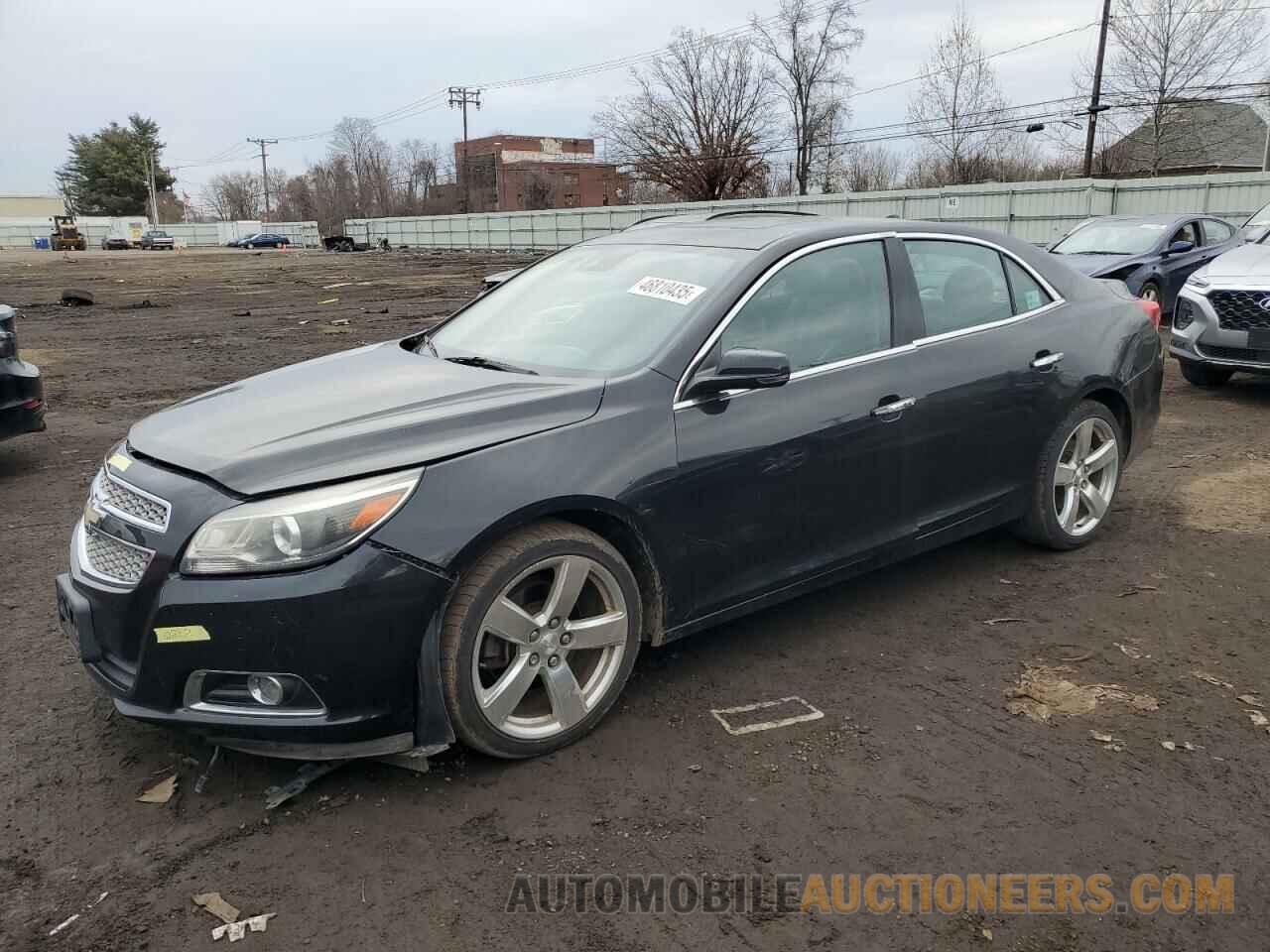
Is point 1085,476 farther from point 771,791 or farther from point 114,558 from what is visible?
point 114,558

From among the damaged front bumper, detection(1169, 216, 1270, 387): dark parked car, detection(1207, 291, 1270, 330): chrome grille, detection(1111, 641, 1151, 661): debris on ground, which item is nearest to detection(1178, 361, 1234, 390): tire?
detection(1169, 216, 1270, 387): dark parked car

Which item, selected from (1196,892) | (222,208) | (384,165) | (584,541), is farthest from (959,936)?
(222,208)

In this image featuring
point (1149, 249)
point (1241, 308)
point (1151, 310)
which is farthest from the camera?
point (1149, 249)

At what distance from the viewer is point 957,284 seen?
14.6 ft

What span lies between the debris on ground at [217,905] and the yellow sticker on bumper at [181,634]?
0.67 meters

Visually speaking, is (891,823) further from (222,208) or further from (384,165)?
(222,208)

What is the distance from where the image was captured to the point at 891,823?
2.82m

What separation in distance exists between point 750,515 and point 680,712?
2.42 feet

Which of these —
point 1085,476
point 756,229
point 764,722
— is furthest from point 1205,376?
point 764,722

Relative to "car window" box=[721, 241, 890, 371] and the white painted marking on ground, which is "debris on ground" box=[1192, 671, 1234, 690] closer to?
the white painted marking on ground

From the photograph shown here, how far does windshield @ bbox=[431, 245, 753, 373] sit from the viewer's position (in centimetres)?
360

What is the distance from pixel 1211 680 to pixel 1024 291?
77.9 inches

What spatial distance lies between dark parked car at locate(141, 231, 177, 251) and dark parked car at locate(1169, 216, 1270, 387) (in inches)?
3355

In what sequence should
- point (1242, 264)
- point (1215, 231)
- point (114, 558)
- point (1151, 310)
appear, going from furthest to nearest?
point (1215, 231)
point (1242, 264)
point (1151, 310)
point (114, 558)
